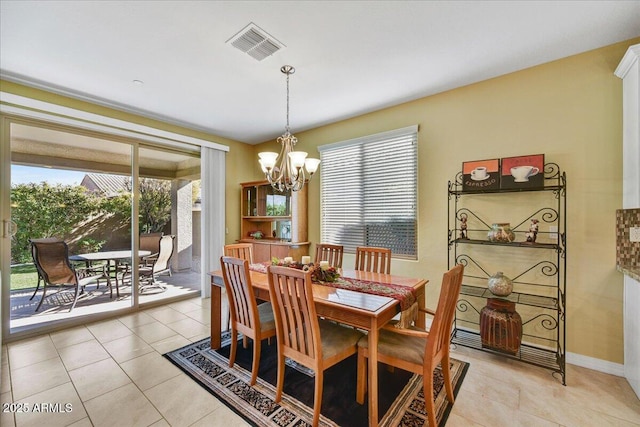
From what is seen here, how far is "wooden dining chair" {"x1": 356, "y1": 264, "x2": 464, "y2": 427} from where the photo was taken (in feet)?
5.50

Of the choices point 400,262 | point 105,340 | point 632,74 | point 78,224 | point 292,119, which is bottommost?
point 105,340

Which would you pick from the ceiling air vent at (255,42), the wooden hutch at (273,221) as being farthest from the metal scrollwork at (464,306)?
→ the ceiling air vent at (255,42)

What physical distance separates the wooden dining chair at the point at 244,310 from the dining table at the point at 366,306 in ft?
0.48

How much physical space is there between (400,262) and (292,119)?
2.51 metres

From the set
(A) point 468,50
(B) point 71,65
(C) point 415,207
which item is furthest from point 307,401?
(B) point 71,65

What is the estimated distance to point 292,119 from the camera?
400 cm

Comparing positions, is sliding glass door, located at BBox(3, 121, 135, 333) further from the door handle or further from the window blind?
the window blind

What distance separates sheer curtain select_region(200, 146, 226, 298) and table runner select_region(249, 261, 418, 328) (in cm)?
278

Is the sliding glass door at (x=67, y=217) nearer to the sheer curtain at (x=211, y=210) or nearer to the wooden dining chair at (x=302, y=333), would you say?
the sheer curtain at (x=211, y=210)

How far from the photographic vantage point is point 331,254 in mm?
3248

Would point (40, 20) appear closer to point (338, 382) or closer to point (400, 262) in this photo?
point (338, 382)

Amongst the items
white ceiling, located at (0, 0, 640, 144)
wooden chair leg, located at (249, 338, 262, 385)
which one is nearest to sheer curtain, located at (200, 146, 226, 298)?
white ceiling, located at (0, 0, 640, 144)

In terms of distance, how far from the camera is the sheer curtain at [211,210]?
450 centimetres

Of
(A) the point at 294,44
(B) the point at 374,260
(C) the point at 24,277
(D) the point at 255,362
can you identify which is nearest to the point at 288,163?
(A) the point at 294,44
